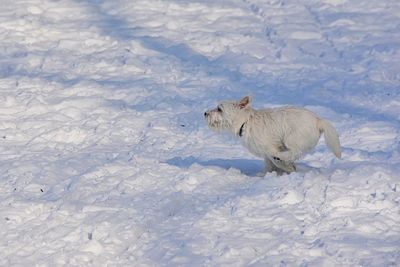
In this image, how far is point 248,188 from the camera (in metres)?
7.47

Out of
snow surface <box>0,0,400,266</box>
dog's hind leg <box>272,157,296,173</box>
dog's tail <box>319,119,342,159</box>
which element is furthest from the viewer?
dog's hind leg <box>272,157,296,173</box>

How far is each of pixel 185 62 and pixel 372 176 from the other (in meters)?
4.65

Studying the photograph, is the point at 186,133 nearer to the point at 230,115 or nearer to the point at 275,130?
the point at 230,115

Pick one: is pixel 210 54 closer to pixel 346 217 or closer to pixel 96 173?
pixel 96 173

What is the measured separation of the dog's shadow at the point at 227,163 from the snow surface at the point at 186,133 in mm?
33

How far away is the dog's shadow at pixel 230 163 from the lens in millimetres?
8171

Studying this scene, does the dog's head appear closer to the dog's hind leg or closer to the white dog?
the white dog

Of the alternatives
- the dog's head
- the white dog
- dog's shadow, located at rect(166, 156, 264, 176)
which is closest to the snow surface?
dog's shadow, located at rect(166, 156, 264, 176)

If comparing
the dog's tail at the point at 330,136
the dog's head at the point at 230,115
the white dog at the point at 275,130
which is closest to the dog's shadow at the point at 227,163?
the white dog at the point at 275,130

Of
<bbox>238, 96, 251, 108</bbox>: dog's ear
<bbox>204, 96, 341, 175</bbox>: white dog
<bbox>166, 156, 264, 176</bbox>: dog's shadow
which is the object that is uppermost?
<bbox>238, 96, 251, 108</bbox>: dog's ear

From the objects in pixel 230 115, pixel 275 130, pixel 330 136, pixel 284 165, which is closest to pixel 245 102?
pixel 230 115

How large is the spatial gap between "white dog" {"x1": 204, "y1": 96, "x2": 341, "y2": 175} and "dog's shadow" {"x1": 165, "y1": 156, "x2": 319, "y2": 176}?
32 cm

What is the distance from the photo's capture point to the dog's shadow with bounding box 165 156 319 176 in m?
8.17

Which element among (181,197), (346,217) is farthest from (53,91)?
(346,217)
